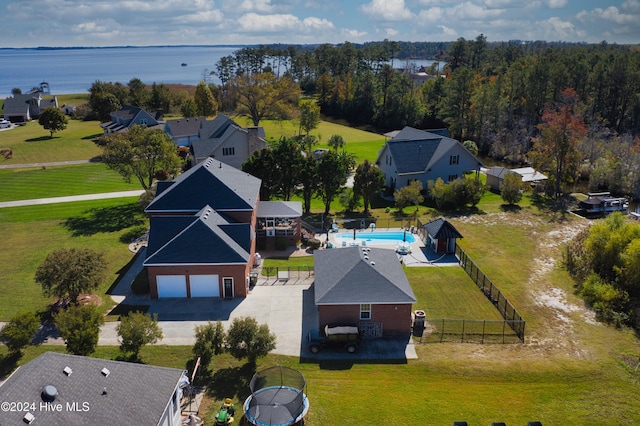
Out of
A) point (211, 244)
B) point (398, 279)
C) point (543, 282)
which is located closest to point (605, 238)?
point (543, 282)

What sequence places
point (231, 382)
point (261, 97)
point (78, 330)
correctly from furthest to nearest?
point (261, 97) < point (78, 330) < point (231, 382)

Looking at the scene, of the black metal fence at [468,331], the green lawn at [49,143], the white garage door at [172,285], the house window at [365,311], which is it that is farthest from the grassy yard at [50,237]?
the green lawn at [49,143]

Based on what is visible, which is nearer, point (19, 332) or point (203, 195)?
point (19, 332)

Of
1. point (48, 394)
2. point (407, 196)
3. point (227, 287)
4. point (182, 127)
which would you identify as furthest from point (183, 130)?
point (48, 394)

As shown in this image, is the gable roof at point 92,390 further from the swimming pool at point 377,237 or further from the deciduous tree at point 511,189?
the deciduous tree at point 511,189

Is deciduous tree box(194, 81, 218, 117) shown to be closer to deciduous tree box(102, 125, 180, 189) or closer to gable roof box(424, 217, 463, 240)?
deciduous tree box(102, 125, 180, 189)

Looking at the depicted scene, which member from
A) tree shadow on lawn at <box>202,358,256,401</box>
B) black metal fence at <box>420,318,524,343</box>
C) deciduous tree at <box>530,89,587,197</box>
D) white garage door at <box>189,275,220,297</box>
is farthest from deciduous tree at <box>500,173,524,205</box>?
tree shadow on lawn at <box>202,358,256,401</box>

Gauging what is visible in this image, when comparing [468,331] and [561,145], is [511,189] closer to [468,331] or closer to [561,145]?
[561,145]
